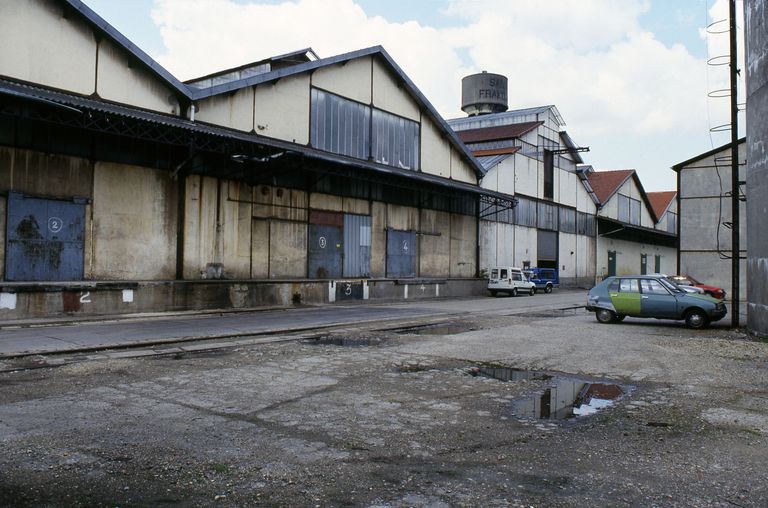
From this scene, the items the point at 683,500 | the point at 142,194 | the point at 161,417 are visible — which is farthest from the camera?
the point at 142,194

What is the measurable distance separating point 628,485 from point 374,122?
26.4 metres

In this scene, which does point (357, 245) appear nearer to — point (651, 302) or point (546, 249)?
point (651, 302)

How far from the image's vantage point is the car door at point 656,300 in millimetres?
17125

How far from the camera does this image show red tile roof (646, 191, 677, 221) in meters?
66.8

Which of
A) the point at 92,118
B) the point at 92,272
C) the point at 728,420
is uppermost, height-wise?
the point at 92,118

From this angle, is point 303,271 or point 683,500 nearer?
point 683,500

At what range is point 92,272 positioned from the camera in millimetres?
18109

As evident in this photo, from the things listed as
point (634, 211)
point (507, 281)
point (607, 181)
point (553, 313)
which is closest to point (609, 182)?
point (607, 181)

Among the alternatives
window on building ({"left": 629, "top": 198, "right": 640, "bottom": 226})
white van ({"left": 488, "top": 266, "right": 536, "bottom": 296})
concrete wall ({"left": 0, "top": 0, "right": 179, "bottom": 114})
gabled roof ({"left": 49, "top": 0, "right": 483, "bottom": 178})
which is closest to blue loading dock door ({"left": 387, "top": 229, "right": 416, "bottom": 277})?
white van ({"left": 488, "top": 266, "right": 536, "bottom": 296})

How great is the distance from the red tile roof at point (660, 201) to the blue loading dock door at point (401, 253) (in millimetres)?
43354

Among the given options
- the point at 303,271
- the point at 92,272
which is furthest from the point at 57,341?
the point at 303,271

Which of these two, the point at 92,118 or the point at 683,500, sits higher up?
the point at 92,118

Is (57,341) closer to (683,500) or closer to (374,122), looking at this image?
(683,500)

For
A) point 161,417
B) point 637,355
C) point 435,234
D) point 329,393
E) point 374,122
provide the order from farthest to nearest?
point 435,234, point 374,122, point 637,355, point 329,393, point 161,417
